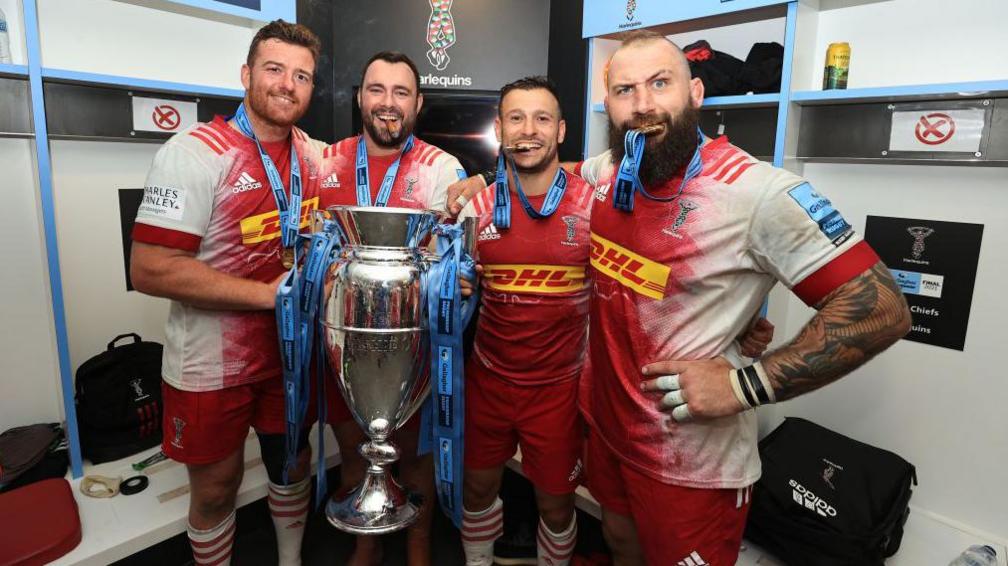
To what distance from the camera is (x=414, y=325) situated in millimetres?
1074

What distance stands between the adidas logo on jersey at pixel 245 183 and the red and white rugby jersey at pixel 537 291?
688 millimetres

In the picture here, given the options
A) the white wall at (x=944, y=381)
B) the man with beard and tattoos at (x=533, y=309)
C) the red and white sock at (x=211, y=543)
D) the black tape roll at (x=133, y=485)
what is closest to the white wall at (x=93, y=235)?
the black tape roll at (x=133, y=485)

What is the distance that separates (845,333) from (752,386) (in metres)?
0.20

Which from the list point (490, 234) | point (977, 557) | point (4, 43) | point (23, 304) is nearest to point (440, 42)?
point (490, 234)

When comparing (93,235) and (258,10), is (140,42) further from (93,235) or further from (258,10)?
(93,235)

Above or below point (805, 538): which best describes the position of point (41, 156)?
above

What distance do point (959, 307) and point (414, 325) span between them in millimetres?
2062

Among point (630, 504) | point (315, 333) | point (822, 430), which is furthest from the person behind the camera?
point (822, 430)

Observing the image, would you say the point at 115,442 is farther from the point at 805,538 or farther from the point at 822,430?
the point at 822,430

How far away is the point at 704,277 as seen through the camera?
50.6 inches

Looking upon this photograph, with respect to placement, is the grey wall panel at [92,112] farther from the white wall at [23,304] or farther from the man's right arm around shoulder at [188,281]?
the man's right arm around shoulder at [188,281]

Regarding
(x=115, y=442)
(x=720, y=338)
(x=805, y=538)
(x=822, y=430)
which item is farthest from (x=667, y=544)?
(x=115, y=442)

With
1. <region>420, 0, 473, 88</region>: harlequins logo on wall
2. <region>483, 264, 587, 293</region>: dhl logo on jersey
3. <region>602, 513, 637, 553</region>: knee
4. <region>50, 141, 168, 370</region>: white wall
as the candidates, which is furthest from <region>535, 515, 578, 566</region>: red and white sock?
<region>50, 141, 168, 370</region>: white wall

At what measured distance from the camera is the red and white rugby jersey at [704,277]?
46.0 inches
